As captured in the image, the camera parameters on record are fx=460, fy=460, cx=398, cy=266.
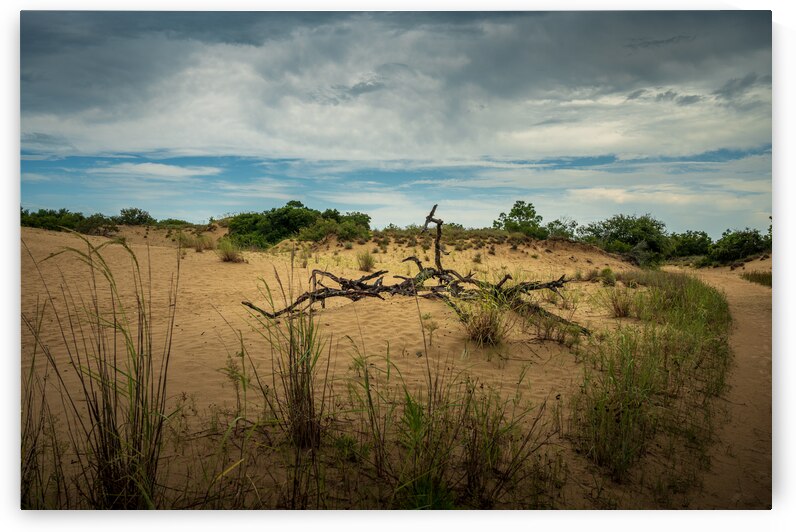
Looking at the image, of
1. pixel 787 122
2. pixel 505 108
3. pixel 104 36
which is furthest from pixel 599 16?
pixel 104 36

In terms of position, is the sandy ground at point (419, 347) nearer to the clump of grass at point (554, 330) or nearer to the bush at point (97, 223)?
the clump of grass at point (554, 330)

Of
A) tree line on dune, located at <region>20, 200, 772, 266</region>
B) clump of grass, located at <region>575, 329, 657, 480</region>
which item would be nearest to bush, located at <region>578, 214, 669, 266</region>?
tree line on dune, located at <region>20, 200, 772, 266</region>

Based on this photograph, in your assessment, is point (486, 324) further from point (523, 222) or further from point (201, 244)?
point (523, 222)

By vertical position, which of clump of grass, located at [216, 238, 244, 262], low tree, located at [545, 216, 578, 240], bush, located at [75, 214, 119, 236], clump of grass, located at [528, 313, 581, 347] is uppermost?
low tree, located at [545, 216, 578, 240]

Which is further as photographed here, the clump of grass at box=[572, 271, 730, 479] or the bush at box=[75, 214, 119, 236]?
the bush at box=[75, 214, 119, 236]

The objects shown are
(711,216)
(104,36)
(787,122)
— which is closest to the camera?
(787,122)

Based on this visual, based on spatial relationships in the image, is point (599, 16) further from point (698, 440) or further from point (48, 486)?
point (48, 486)

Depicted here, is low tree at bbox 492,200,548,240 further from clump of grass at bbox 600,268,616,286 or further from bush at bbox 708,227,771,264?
clump of grass at bbox 600,268,616,286

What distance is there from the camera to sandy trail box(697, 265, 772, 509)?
2.88 m

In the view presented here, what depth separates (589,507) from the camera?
8.64ft

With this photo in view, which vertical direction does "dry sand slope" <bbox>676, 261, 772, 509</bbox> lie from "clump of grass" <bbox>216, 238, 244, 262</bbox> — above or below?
below

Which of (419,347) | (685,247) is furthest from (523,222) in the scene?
(419,347)

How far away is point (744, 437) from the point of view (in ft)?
11.1

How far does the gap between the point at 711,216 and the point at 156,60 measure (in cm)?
549
